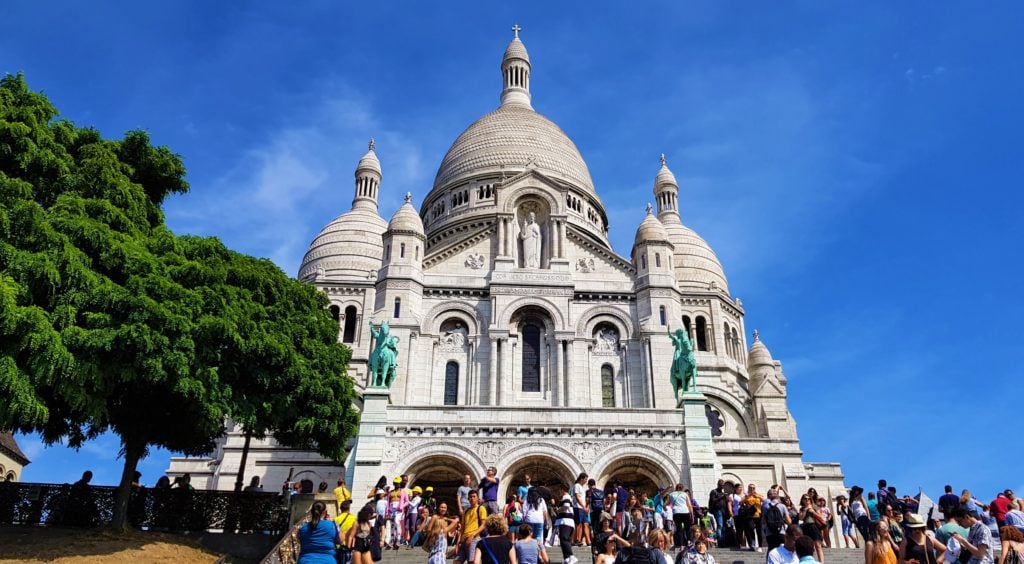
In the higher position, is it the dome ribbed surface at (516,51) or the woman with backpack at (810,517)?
the dome ribbed surface at (516,51)

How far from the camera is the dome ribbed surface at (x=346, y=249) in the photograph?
47031mm

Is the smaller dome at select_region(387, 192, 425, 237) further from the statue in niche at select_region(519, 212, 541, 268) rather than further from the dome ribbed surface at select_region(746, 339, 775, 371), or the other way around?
the dome ribbed surface at select_region(746, 339, 775, 371)

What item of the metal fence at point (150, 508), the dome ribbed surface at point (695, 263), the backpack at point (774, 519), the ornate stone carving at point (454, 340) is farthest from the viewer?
the dome ribbed surface at point (695, 263)

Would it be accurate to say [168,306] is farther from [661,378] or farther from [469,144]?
[469,144]

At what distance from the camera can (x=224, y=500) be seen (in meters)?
22.0

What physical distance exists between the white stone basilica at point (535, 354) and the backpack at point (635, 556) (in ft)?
53.6

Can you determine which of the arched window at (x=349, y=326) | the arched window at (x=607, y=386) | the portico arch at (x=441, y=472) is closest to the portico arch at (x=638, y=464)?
the portico arch at (x=441, y=472)

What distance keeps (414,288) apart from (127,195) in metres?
15.0

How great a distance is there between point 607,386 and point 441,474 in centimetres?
871

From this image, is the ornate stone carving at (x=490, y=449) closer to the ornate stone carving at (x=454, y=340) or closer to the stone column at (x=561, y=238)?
the ornate stone carving at (x=454, y=340)

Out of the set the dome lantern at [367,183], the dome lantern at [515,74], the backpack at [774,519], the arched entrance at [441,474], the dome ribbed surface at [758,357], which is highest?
the dome lantern at [515,74]

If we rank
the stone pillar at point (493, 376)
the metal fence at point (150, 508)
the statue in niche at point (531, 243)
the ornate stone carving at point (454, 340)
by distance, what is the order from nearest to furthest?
1. the metal fence at point (150, 508)
2. the stone pillar at point (493, 376)
3. the ornate stone carving at point (454, 340)
4. the statue in niche at point (531, 243)

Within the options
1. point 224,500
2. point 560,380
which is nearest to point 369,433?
point 224,500

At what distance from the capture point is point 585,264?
37688 millimetres
